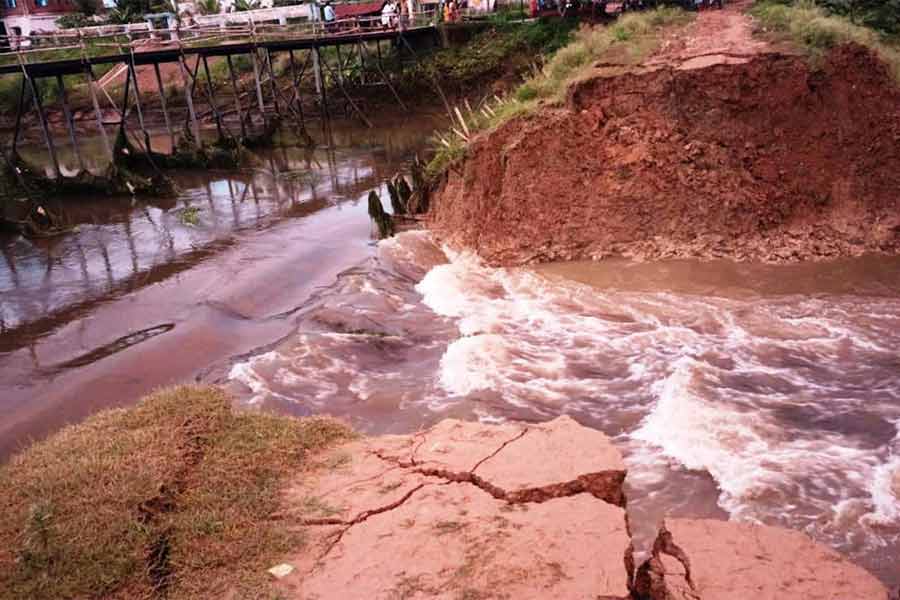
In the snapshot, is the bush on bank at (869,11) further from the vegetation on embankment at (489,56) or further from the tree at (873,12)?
the vegetation on embankment at (489,56)

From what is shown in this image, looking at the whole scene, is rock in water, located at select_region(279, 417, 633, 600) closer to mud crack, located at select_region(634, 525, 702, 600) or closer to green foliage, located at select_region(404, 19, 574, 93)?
mud crack, located at select_region(634, 525, 702, 600)

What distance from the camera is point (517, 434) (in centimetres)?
499

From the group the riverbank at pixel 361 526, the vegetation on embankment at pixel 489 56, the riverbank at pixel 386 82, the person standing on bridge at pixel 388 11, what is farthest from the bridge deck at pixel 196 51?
the riverbank at pixel 361 526

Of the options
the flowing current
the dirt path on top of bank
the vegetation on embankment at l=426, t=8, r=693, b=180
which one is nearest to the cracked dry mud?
the flowing current

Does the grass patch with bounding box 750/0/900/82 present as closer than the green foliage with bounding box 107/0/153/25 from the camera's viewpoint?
Yes

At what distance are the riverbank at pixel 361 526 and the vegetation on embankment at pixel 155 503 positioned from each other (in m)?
0.01

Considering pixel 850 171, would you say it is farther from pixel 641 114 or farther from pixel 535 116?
pixel 535 116

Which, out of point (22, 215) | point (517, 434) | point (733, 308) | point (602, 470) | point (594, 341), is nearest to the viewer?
point (602, 470)

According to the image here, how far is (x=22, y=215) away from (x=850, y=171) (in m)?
17.7

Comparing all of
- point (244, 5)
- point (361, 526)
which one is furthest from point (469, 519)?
point (244, 5)

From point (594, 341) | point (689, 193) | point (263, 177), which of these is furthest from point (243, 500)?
point (263, 177)

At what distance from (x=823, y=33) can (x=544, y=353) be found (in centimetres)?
744

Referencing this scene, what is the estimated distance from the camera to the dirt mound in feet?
34.7

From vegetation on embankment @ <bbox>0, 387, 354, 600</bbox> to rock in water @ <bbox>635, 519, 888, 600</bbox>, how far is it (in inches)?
79.8
